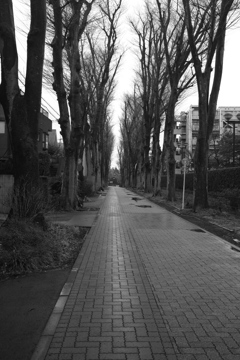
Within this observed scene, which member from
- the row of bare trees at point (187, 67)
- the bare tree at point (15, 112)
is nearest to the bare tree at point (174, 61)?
the row of bare trees at point (187, 67)

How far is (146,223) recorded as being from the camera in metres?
12.7

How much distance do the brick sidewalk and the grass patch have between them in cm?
43

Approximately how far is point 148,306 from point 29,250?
2573 millimetres

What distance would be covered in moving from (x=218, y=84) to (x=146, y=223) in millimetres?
6936

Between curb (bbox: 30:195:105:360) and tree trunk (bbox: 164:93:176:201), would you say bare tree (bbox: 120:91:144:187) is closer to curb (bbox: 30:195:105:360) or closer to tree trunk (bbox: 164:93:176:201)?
tree trunk (bbox: 164:93:176:201)

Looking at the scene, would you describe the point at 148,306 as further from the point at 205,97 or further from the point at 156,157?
the point at 156,157

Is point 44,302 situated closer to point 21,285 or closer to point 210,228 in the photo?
point 21,285

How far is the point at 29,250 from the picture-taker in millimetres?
6211

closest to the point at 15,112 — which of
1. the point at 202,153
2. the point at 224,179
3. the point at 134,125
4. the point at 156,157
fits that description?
the point at 202,153

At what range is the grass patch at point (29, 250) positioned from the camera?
19.3 ft

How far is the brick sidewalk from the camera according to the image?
3385 mm

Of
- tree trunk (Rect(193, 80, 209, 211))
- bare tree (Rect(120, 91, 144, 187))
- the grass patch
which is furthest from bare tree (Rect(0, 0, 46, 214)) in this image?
bare tree (Rect(120, 91, 144, 187))

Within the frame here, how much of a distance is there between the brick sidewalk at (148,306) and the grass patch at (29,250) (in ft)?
1.42

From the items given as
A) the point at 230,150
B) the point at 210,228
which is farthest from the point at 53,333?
the point at 230,150
